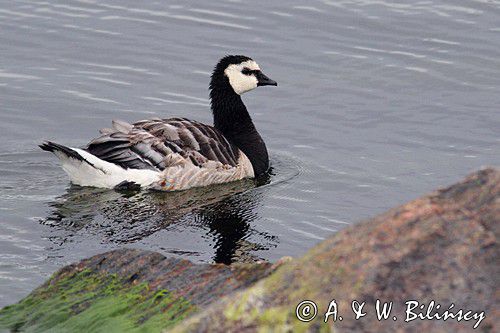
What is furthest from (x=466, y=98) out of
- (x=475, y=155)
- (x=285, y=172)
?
(x=285, y=172)

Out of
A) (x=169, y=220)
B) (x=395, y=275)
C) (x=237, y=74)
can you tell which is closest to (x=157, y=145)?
(x=169, y=220)

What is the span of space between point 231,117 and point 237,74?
634 millimetres

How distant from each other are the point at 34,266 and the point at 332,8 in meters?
10.6

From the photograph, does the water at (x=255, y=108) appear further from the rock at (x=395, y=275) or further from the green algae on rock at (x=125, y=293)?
the rock at (x=395, y=275)

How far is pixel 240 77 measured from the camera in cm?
1381

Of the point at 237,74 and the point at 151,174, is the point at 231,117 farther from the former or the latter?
the point at 151,174

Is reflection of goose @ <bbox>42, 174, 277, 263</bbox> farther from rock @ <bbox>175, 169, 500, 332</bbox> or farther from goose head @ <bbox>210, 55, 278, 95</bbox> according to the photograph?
rock @ <bbox>175, 169, 500, 332</bbox>

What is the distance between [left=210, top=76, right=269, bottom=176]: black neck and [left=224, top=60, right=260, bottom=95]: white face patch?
84 millimetres

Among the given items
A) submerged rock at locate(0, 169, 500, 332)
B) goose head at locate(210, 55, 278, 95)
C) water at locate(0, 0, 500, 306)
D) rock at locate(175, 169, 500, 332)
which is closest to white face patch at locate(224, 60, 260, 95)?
goose head at locate(210, 55, 278, 95)

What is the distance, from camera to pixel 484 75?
16.1 meters

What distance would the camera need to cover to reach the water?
10820 millimetres

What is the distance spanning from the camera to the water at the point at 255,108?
10820mm

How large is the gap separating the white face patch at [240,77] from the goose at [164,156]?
0.03m

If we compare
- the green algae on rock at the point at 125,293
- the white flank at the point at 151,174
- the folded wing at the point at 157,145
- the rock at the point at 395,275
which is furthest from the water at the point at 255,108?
the rock at the point at 395,275
